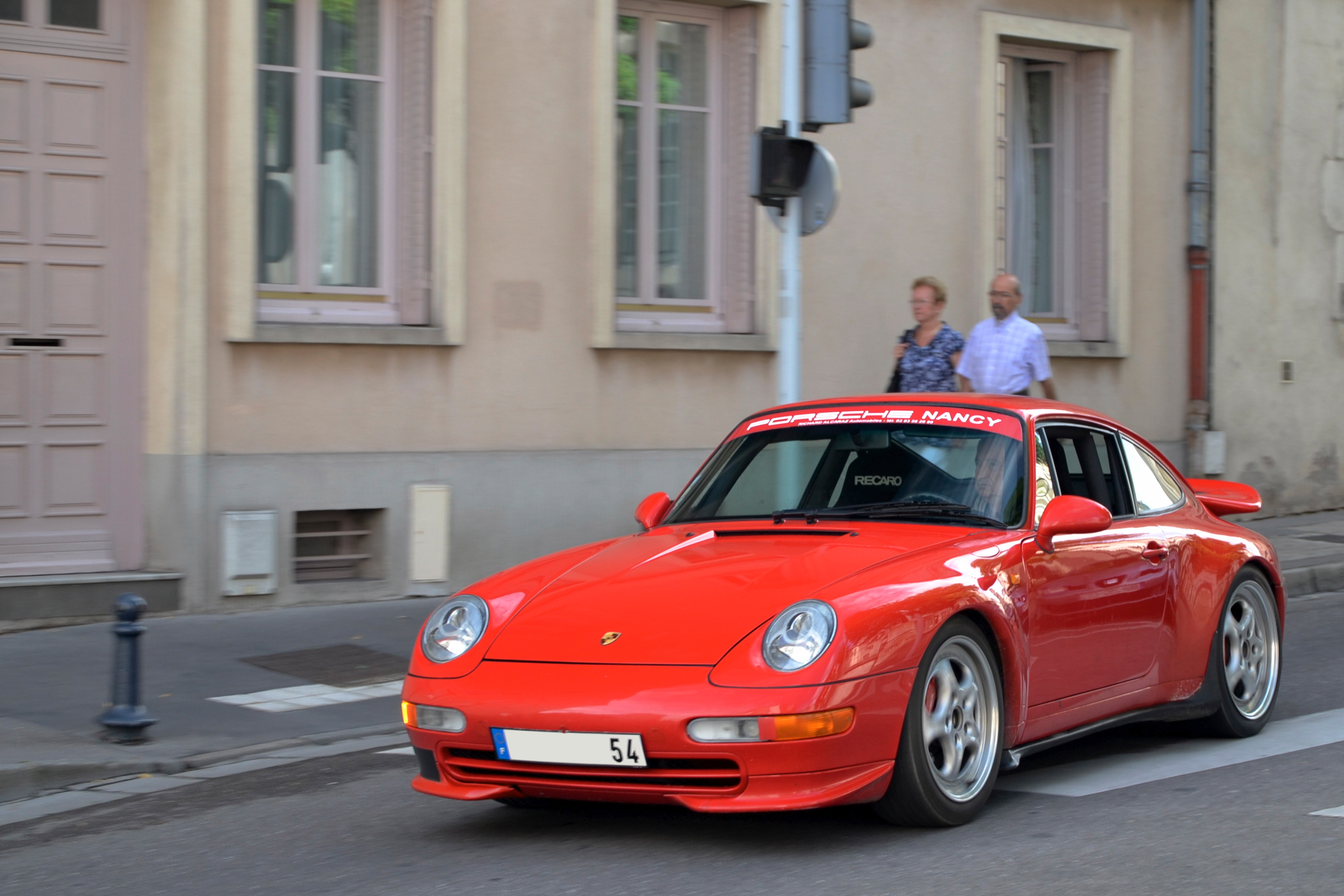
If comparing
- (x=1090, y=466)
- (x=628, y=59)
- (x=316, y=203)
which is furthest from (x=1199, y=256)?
(x=1090, y=466)

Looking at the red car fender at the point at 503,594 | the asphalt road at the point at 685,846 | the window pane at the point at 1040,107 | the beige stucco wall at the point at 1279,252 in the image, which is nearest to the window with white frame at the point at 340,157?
the asphalt road at the point at 685,846

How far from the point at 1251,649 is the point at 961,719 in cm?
215

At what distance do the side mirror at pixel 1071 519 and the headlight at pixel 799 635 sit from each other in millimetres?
1095

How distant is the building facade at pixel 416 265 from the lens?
32.6 ft

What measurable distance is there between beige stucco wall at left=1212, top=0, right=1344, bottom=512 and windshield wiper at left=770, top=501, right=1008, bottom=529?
10143 millimetres

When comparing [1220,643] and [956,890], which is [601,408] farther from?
[956,890]

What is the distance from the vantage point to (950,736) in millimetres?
5062

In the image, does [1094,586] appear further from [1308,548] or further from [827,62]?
[1308,548]

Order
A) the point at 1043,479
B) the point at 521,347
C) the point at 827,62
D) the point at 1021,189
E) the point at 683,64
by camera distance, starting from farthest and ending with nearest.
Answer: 1. the point at 1021,189
2. the point at 683,64
3. the point at 521,347
4. the point at 827,62
5. the point at 1043,479

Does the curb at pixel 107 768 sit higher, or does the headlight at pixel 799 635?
the headlight at pixel 799 635

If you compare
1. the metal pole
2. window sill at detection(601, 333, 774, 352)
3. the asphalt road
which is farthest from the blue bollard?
window sill at detection(601, 333, 774, 352)

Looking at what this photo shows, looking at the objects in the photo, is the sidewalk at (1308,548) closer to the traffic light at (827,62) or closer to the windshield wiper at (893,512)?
the traffic light at (827,62)

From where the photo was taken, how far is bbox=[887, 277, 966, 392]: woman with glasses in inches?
404

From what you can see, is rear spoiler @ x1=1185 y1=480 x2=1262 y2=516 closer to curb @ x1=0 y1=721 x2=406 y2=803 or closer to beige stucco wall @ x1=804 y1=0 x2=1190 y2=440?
curb @ x1=0 y1=721 x2=406 y2=803
